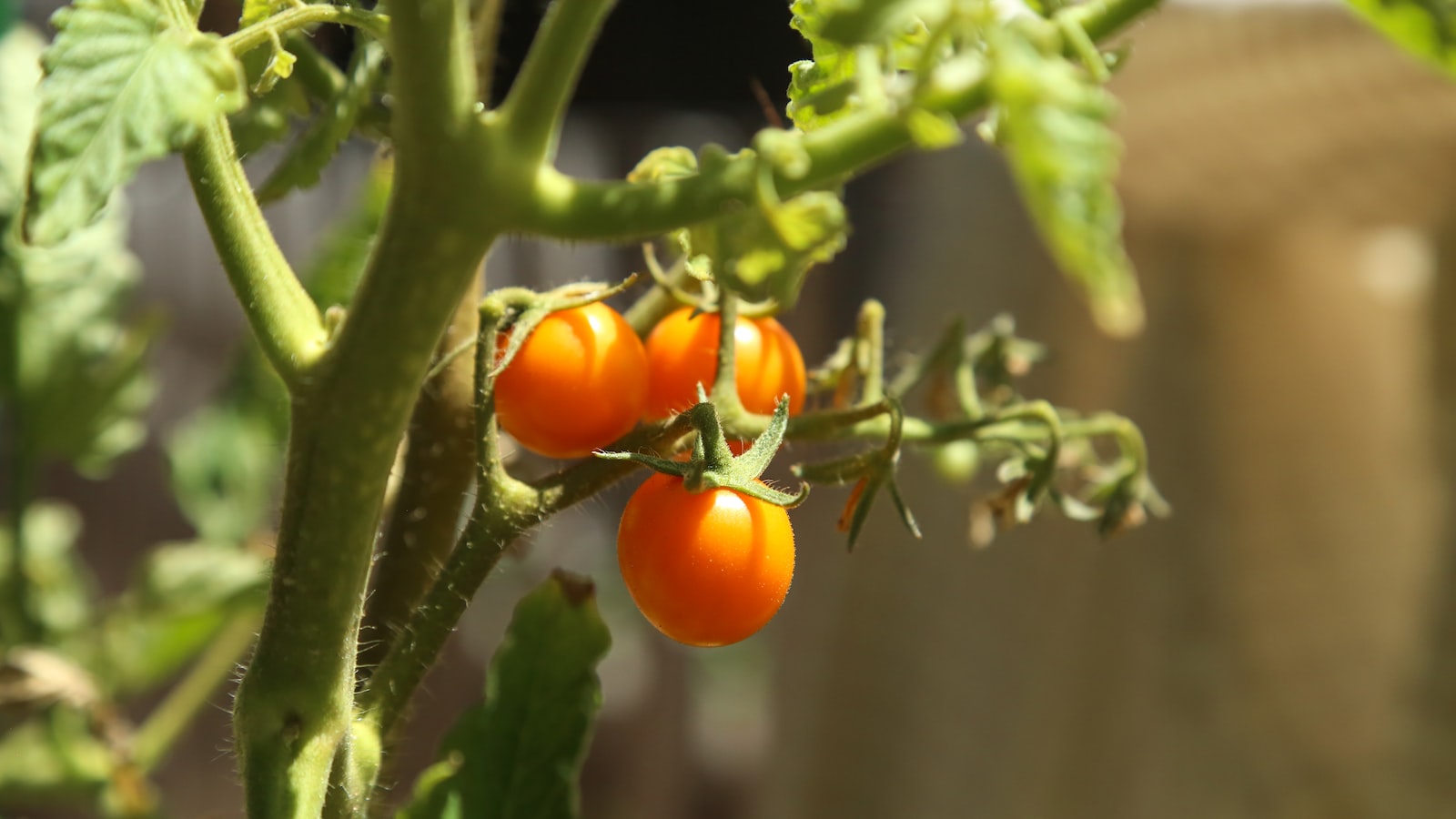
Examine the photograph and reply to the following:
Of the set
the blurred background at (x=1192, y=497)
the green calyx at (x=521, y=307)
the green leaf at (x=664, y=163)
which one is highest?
the green leaf at (x=664, y=163)

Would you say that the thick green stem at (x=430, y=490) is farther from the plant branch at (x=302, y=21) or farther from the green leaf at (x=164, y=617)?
the green leaf at (x=164, y=617)

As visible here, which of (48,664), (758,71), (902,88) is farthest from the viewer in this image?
(758,71)

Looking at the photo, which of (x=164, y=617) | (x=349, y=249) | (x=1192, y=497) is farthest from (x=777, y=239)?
(x=1192, y=497)

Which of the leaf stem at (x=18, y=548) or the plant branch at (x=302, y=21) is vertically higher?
the plant branch at (x=302, y=21)

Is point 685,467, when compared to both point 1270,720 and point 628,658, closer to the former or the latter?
point 1270,720

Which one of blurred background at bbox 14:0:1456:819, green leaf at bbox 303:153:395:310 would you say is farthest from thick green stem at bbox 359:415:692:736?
blurred background at bbox 14:0:1456:819

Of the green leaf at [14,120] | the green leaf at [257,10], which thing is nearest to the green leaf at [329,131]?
the green leaf at [257,10]

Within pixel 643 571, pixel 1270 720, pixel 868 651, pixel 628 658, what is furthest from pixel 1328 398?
pixel 628 658
